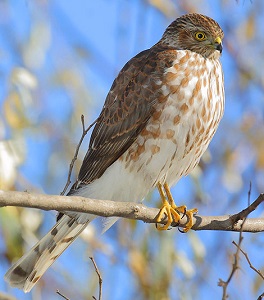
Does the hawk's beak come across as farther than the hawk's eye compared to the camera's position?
No

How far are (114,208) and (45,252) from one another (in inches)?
41.0

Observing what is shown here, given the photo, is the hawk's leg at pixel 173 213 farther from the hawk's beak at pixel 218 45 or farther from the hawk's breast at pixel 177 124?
the hawk's beak at pixel 218 45

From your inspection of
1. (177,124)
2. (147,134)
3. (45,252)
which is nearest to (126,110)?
(147,134)

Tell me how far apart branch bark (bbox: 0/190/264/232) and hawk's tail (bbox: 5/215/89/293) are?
60 cm

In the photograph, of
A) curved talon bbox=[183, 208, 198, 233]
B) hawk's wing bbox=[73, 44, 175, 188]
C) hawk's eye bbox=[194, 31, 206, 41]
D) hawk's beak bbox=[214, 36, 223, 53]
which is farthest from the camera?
hawk's eye bbox=[194, 31, 206, 41]

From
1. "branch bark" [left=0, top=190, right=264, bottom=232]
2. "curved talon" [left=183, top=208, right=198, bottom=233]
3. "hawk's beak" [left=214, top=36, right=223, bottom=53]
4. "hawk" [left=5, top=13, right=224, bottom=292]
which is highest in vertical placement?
"hawk's beak" [left=214, top=36, right=223, bottom=53]

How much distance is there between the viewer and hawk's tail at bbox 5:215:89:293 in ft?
14.1

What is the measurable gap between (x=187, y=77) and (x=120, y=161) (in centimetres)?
61

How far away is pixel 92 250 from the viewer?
A: 530 centimetres

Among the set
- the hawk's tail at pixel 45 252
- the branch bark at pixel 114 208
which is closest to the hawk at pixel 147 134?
the hawk's tail at pixel 45 252

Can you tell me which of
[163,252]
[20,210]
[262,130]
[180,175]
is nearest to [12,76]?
[20,210]

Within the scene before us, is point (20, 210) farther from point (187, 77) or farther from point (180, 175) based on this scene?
point (187, 77)

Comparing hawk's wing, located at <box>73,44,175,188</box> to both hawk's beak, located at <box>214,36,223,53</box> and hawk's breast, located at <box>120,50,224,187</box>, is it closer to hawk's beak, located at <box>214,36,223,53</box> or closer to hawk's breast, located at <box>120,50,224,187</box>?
hawk's breast, located at <box>120,50,224,187</box>

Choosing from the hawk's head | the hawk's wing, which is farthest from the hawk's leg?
the hawk's head
